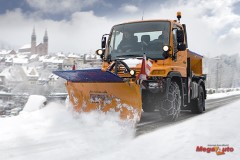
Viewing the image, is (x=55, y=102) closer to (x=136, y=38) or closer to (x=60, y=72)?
(x=60, y=72)

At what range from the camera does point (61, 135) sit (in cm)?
545

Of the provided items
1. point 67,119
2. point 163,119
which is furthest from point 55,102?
point 163,119

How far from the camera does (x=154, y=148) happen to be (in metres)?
4.45

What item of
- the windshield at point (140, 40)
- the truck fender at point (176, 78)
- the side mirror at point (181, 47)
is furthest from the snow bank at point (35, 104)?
the side mirror at point (181, 47)

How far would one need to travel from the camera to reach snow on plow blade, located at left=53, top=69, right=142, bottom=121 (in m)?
6.07

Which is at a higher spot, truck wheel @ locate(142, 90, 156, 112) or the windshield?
the windshield

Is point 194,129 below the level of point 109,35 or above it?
below

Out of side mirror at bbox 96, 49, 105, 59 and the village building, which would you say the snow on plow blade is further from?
→ the village building

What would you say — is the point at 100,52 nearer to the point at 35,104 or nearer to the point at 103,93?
the point at 103,93

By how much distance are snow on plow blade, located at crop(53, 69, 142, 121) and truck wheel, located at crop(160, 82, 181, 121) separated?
1.21m

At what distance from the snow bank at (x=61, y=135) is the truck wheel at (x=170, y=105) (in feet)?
4.52

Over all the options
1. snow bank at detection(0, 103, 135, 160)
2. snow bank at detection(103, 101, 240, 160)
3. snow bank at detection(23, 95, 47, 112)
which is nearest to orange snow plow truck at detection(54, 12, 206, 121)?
snow bank at detection(0, 103, 135, 160)

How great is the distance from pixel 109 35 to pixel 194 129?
11.6 feet

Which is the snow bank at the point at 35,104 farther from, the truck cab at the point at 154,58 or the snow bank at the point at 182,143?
the snow bank at the point at 182,143
